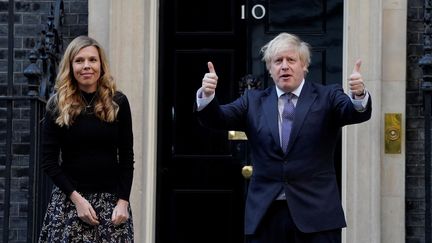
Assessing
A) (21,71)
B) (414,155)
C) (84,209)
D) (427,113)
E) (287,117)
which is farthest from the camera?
(21,71)

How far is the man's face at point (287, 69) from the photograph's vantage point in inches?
182

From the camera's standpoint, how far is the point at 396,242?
22.3ft

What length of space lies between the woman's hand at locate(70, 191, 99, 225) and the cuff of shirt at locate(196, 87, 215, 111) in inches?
30.5

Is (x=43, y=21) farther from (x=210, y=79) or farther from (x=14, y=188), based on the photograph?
(x=210, y=79)

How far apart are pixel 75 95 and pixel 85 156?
0.33 metres

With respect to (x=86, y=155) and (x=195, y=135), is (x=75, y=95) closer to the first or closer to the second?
(x=86, y=155)

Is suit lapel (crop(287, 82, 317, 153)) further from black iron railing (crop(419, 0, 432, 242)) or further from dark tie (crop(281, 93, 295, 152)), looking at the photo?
black iron railing (crop(419, 0, 432, 242))

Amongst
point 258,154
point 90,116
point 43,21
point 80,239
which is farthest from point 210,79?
point 43,21

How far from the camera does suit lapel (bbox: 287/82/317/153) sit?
181 inches

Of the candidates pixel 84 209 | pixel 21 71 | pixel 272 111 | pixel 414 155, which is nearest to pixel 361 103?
pixel 272 111

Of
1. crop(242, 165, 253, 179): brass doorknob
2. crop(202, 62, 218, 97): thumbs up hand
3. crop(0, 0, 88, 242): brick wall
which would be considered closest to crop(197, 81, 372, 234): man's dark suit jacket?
crop(202, 62, 218, 97): thumbs up hand

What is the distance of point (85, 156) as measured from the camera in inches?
194

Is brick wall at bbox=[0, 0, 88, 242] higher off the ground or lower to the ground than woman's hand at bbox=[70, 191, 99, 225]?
higher

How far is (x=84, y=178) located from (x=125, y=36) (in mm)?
2312
